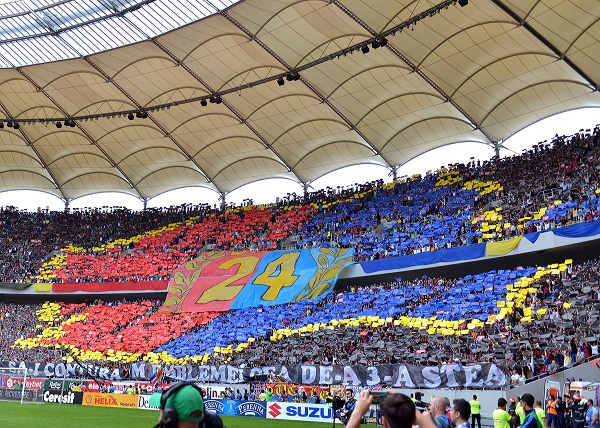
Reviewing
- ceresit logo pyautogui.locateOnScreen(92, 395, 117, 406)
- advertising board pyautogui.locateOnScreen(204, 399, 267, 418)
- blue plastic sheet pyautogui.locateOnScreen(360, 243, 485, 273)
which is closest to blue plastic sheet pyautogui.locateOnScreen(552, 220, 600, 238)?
blue plastic sheet pyautogui.locateOnScreen(360, 243, 485, 273)

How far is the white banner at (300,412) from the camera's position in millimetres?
29031

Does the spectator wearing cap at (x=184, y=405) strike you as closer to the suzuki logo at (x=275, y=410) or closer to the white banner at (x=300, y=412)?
the white banner at (x=300, y=412)

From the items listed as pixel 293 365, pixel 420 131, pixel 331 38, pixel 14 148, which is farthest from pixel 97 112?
pixel 293 365

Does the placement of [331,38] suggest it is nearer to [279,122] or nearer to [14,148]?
[279,122]

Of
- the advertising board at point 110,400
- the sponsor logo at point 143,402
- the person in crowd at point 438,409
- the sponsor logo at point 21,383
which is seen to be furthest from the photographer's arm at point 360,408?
the sponsor logo at point 21,383

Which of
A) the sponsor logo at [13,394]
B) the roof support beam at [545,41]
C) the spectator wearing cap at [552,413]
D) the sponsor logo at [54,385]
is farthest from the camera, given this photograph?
the sponsor logo at [13,394]

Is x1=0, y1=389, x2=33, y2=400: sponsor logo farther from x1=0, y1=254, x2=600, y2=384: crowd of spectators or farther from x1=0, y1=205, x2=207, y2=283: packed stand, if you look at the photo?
x1=0, y1=205, x2=207, y2=283: packed stand

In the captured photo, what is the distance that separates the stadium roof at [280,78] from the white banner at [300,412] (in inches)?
851

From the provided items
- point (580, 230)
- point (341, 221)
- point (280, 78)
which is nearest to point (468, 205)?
point (341, 221)

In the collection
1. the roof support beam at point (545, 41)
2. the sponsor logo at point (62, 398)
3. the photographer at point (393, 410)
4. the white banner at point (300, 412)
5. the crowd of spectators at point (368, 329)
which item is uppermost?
the roof support beam at point (545, 41)

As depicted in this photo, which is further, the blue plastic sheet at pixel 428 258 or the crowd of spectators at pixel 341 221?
the crowd of spectators at pixel 341 221

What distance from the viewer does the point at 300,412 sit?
2995 centimetres

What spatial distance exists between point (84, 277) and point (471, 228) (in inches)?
1368

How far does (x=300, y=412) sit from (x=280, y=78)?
24271mm
